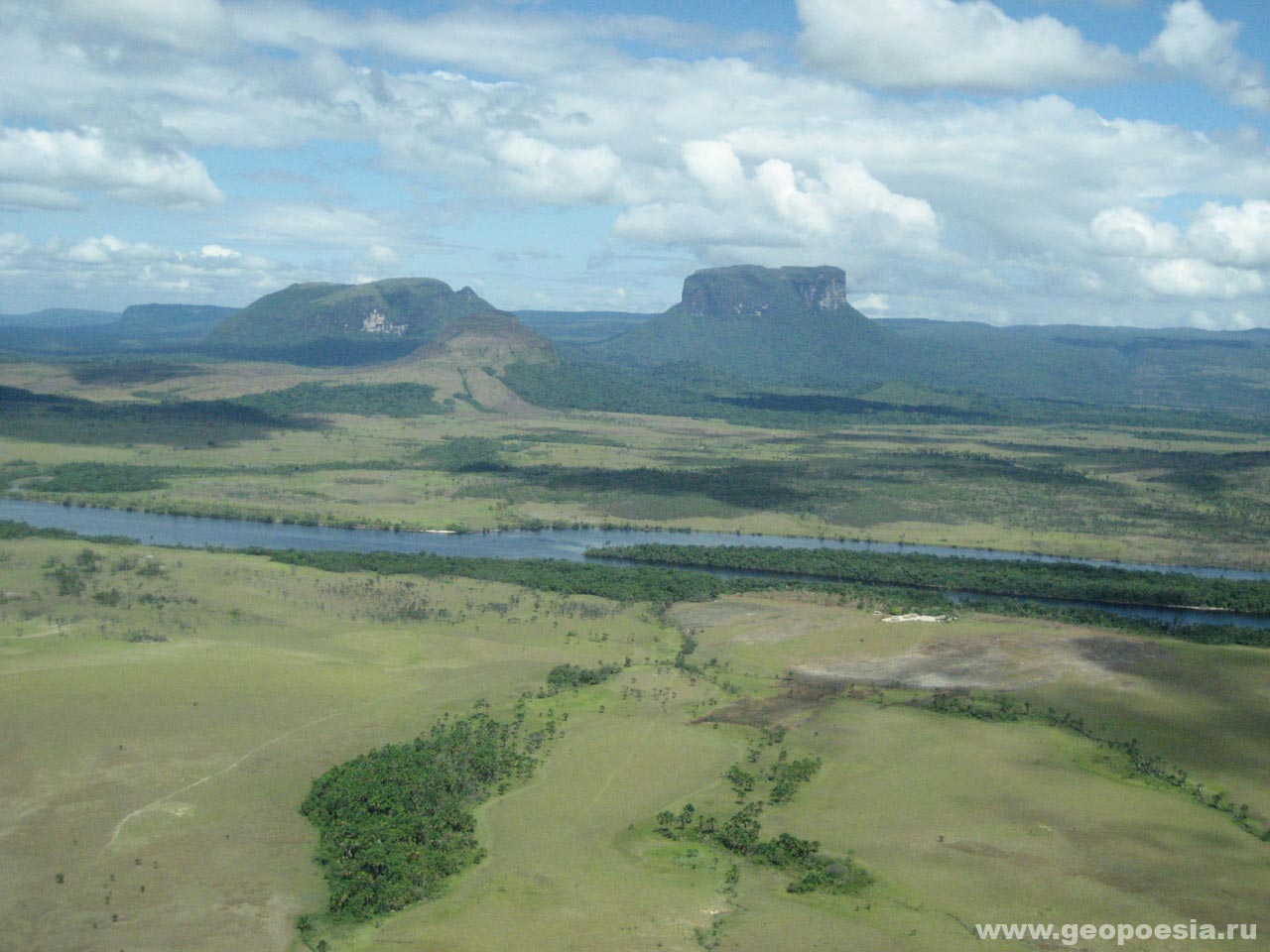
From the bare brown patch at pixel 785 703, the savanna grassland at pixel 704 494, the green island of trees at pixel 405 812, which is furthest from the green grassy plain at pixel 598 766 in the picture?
the savanna grassland at pixel 704 494

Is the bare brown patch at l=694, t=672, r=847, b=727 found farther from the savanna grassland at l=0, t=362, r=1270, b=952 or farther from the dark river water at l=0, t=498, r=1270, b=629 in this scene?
the dark river water at l=0, t=498, r=1270, b=629

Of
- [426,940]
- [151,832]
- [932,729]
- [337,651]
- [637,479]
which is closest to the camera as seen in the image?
[426,940]

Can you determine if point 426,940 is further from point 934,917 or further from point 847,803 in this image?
point 847,803

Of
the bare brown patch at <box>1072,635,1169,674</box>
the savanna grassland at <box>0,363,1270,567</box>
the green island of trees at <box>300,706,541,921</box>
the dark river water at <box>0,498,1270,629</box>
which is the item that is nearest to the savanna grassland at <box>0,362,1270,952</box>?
the bare brown patch at <box>1072,635,1169,674</box>

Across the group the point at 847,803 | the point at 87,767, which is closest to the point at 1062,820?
the point at 847,803

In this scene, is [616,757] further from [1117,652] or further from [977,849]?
[1117,652]

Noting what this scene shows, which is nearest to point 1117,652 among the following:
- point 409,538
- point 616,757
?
point 616,757

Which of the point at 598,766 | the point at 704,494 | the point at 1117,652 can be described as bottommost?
the point at 598,766
